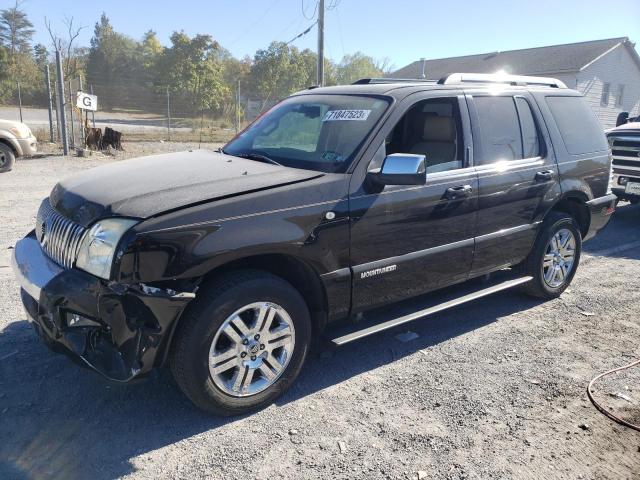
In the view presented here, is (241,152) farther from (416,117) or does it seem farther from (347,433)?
(347,433)

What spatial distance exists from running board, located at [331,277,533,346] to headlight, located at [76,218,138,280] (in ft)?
5.00

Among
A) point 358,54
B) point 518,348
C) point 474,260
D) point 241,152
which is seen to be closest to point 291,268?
point 241,152

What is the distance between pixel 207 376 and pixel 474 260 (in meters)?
2.39

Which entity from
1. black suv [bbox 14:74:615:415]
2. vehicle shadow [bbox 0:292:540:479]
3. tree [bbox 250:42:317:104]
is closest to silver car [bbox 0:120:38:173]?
vehicle shadow [bbox 0:292:540:479]

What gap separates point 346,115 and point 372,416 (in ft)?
6.88

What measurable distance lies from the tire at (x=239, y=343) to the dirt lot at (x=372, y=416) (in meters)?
0.17

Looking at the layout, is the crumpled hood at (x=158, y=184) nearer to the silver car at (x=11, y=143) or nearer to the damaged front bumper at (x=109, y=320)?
the damaged front bumper at (x=109, y=320)

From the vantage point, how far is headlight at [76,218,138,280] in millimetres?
2787

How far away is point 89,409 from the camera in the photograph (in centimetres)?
324

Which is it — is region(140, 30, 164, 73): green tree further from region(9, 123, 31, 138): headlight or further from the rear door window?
the rear door window

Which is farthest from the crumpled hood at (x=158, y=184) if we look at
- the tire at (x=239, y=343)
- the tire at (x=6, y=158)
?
the tire at (x=6, y=158)

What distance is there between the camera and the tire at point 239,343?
295 centimetres

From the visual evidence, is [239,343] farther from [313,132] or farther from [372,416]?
[313,132]

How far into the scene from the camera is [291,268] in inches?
134
